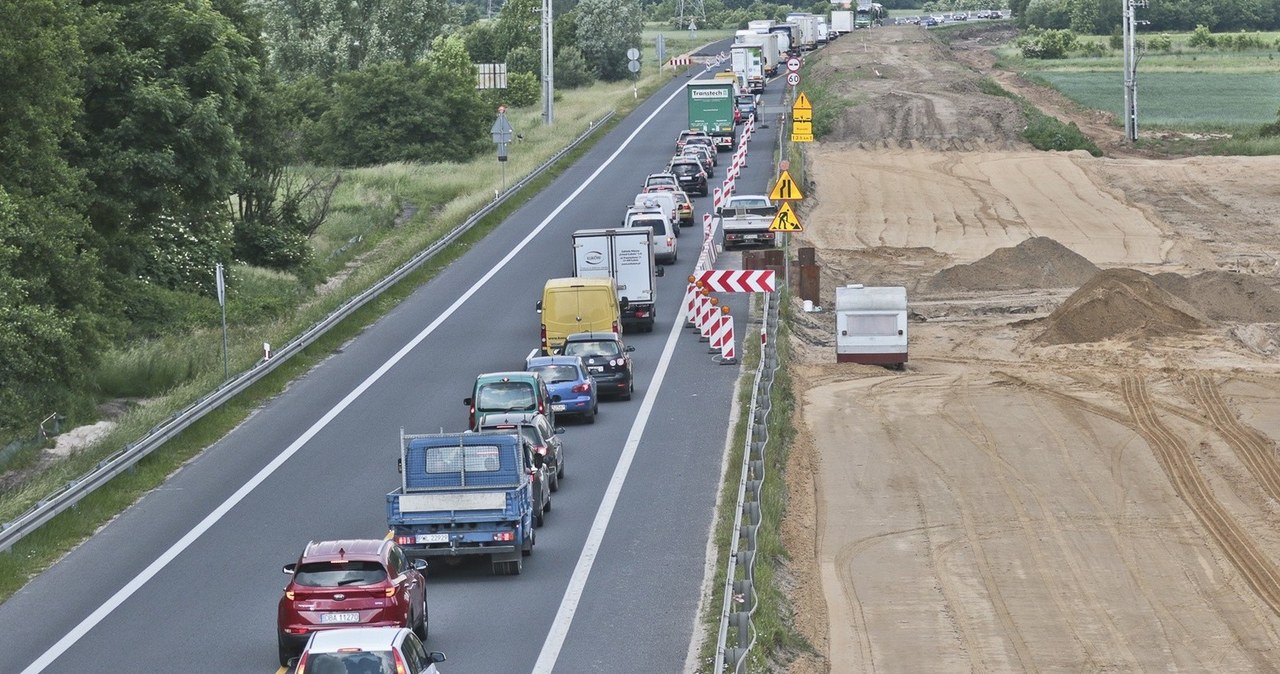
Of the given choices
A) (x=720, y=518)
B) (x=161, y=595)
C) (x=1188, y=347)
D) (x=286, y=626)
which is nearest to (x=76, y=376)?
(x=161, y=595)

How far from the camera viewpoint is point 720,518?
25.0m

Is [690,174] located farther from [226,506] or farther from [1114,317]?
[226,506]

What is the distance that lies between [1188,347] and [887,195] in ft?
89.1

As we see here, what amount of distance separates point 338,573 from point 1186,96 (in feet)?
339

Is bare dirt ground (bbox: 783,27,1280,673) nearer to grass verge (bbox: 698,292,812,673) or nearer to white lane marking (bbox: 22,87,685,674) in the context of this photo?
grass verge (bbox: 698,292,812,673)

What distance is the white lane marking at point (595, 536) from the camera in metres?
19.4

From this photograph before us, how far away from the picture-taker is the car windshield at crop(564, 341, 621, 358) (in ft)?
113

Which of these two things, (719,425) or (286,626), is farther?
(719,425)

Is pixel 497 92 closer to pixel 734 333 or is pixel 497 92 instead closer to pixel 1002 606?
pixel 734 333

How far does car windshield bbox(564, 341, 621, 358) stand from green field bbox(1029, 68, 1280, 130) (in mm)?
62093

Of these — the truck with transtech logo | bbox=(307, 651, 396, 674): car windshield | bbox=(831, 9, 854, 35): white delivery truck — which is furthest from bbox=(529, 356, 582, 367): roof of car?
bbox=(831, 9, 854, 35): white delivery truck

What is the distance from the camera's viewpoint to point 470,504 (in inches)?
874

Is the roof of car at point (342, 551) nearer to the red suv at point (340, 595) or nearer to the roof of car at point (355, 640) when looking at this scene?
the red suv at point (340, 595)

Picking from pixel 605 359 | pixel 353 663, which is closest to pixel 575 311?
pixel 605 359
